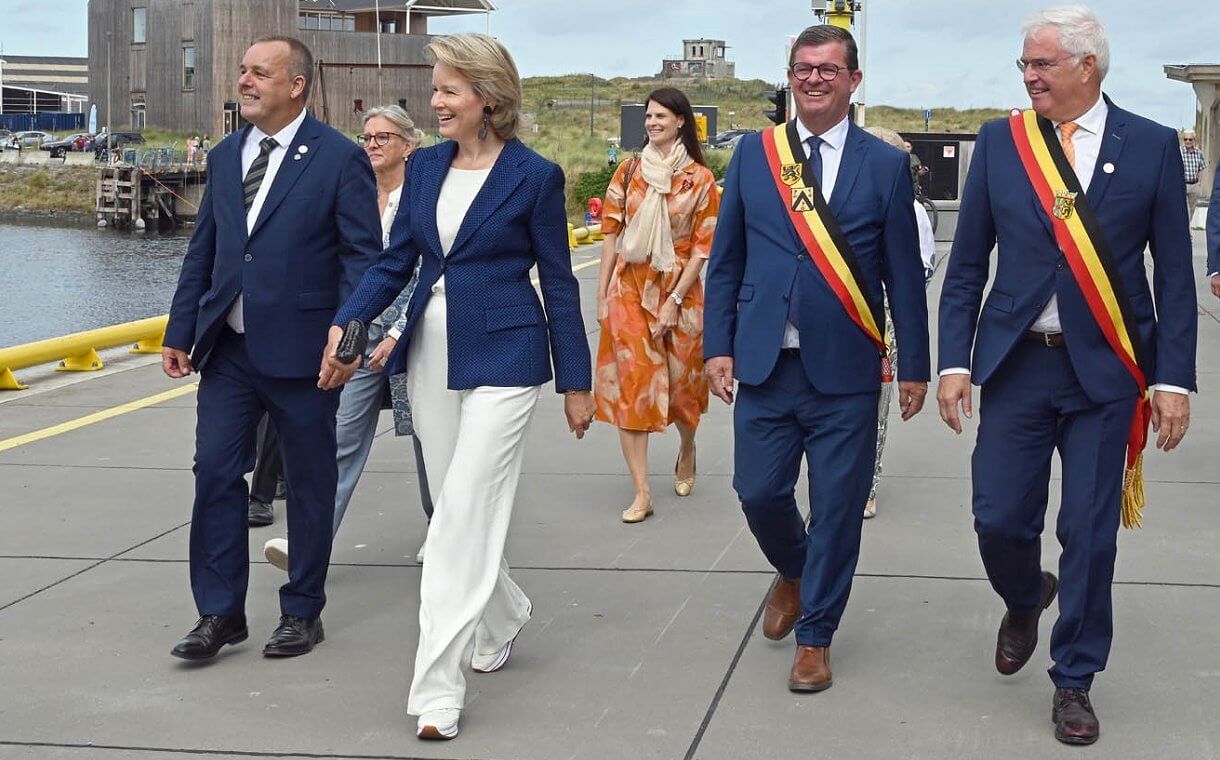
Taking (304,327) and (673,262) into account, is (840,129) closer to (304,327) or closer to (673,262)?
(304,327)

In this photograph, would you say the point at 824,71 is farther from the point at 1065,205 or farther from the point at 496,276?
the point at 496,276

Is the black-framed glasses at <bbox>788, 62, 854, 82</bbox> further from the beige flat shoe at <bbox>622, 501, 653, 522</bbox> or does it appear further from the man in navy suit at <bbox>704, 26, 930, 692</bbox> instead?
the beige flat shoe at <bbox>622, 501, 653, 522</bbox>

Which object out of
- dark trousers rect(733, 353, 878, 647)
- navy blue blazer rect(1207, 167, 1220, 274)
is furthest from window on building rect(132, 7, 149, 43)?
dark trousers rect(733, 353, 878, 647)

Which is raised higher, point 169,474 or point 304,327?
point 304,327

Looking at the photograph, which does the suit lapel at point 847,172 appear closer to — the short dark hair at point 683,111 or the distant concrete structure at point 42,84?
the short dark hair at point 683,111

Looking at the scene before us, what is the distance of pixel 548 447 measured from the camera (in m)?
9.11

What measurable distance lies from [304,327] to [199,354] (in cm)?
35

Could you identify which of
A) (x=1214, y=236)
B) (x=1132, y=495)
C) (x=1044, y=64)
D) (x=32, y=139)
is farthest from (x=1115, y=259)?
(x=32, y=139)

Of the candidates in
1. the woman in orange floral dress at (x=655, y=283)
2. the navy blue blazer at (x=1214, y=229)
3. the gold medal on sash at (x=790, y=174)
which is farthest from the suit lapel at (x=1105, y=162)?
the woman in orange floral dress at (x=655, y=283)

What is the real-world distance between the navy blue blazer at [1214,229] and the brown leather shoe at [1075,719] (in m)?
2.81

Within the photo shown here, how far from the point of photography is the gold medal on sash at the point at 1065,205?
4.48 m

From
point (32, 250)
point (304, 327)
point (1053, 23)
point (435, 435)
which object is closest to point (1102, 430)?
point (1053, 23)

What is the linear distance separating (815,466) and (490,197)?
4.02 ft

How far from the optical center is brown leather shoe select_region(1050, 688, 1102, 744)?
4.43m
